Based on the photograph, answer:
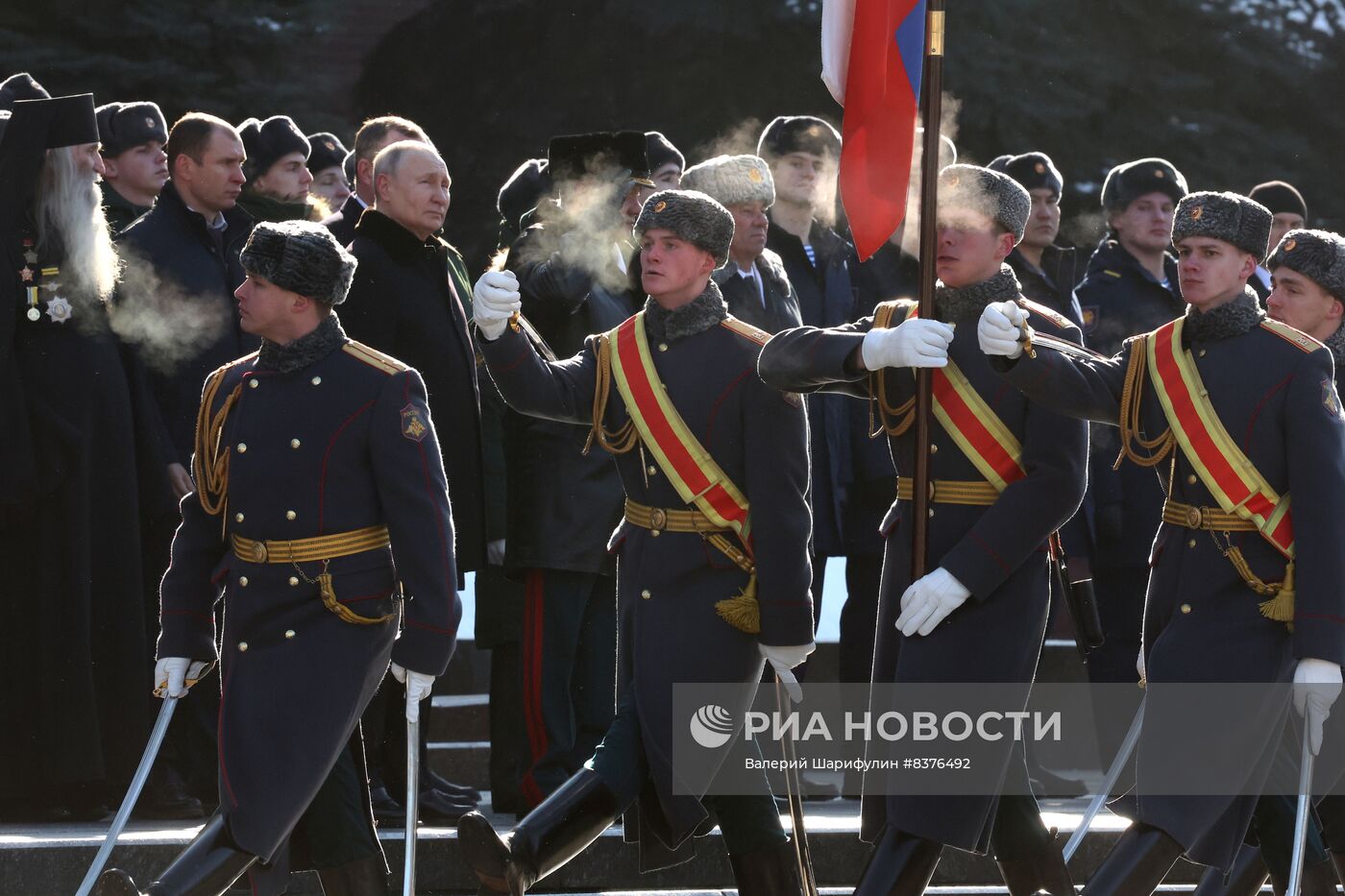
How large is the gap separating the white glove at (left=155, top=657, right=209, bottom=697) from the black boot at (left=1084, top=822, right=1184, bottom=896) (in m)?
2.40

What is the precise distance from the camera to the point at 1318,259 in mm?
7684

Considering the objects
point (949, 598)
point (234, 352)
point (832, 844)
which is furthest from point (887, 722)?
point (234, 352)

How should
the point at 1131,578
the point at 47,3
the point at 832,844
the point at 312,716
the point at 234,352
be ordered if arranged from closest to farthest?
the point at 312,716 < the point at 832,844 < the point at 234,352 < the point at 1131,578 < the point at 47,3

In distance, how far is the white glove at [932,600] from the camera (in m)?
6.96

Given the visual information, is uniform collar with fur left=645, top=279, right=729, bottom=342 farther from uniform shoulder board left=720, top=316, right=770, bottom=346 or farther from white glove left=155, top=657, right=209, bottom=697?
white glove left=155, top=657, right=209, bottom=697

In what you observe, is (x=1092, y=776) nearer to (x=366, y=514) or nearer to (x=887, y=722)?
(x=887, y=722)

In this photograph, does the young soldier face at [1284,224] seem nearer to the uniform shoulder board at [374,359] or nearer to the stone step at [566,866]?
the stone step at [566,866]

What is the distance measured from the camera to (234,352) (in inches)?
350

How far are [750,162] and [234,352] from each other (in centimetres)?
185

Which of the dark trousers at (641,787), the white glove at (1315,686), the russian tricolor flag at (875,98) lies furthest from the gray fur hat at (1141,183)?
the dark trousers at (641,787)

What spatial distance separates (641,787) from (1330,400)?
2.07m

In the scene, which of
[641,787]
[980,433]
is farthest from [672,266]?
[641,787]

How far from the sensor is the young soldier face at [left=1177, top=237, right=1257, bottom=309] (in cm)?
698

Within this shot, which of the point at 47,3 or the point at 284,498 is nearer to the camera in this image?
the point at 284,498
